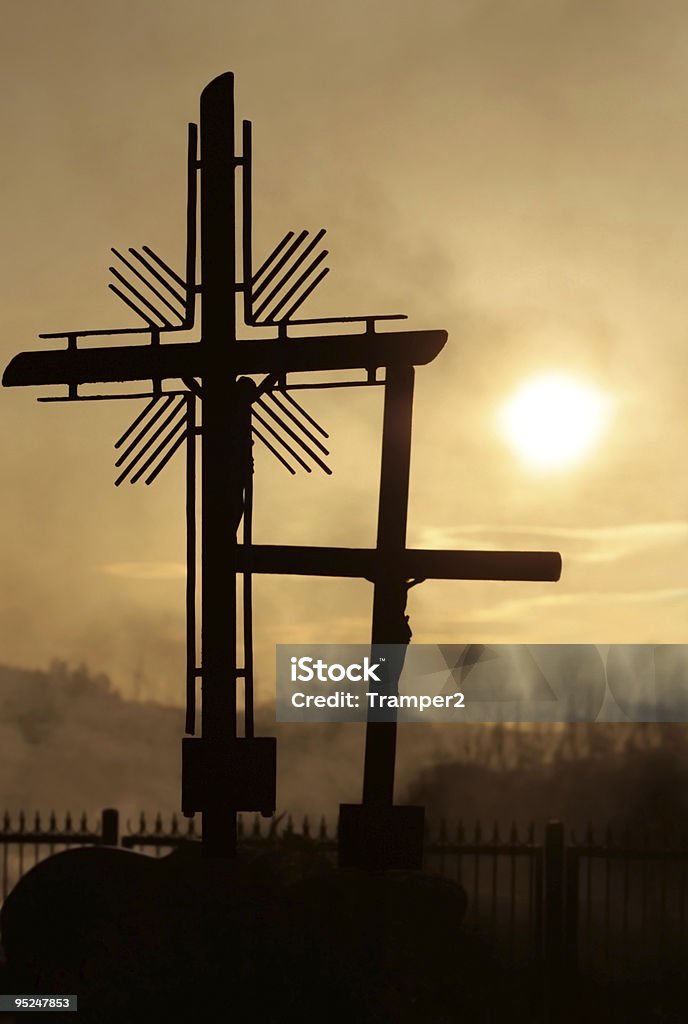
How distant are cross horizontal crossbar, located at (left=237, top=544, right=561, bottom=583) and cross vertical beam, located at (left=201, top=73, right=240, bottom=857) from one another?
1.15 feet

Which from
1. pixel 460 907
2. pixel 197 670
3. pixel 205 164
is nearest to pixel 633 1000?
pixel 460 907

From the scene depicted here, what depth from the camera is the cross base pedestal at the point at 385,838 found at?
9.92m

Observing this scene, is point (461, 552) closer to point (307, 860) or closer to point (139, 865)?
point (139, 865)

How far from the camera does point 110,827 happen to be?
16.6 metres

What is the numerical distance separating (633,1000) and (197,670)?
7104 mm

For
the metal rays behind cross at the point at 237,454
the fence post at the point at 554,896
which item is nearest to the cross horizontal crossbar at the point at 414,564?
the metal rays behind cross at the point at 237,454

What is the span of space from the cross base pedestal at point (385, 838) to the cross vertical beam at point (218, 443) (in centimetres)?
95

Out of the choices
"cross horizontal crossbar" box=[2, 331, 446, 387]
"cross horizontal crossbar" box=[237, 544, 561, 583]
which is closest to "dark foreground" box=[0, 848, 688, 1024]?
"cross horizontal crossbar" box=[237, 544, 561, 583]

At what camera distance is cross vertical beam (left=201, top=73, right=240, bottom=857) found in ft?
33.8

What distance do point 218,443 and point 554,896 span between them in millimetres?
7530

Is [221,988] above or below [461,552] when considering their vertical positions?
below

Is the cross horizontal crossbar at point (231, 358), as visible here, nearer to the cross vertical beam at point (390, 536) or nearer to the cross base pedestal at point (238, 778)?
the cross vertical beam at point (390, 536)

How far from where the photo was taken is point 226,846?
10273 mm

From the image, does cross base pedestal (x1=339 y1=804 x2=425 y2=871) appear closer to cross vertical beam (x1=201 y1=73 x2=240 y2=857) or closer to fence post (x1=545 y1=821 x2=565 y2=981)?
cross vertical beam (x1=201 y1=73 x2=240 y2=857)
